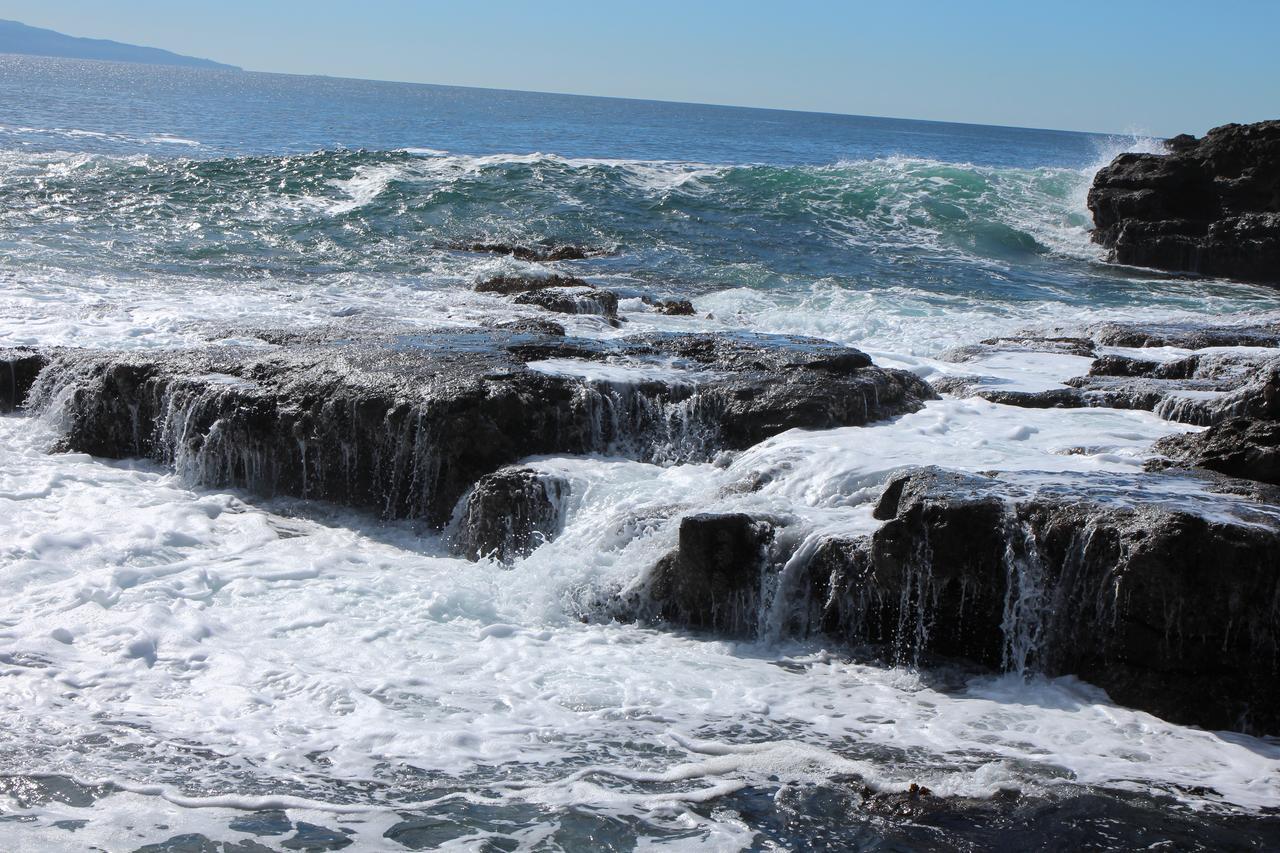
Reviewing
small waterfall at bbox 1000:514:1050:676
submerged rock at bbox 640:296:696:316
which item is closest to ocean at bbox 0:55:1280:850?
small waterfall at bbox 1000:514:1050:676

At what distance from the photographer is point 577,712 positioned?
575 centimetres

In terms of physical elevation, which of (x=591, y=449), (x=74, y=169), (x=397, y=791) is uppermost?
(x=74, y=169)

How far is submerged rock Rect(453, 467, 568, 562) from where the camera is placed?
316 inches

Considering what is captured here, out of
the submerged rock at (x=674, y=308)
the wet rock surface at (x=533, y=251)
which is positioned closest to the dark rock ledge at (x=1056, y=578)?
the submerged rock at (x=674, y=308)

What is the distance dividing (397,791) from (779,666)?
2.35 metres

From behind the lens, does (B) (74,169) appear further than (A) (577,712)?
Yes

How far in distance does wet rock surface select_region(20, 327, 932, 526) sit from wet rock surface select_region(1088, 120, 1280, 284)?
1549cm

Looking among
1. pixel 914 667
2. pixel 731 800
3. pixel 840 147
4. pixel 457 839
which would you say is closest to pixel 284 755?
pixel 457 839

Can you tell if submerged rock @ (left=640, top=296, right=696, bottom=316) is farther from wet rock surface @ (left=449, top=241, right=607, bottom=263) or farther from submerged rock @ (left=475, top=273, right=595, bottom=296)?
wet rock surface @ (left=449, top=241, right=607, bottom=263)

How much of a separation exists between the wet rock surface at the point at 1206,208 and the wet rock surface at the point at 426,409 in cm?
1549

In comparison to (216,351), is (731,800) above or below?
below

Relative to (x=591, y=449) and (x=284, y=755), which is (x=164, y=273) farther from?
(x=284, y=755)

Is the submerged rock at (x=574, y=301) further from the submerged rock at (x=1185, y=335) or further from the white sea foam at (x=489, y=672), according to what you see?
the submerged rock at (x=1185, y=335)

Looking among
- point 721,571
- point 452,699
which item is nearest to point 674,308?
point 721,571
